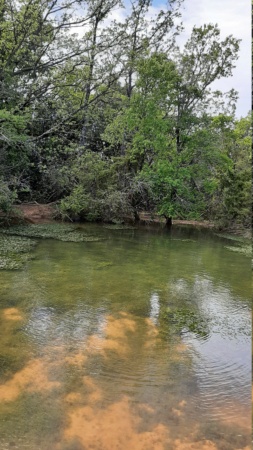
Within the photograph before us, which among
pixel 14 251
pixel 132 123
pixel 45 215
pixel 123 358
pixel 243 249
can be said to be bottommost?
pixel 123 358

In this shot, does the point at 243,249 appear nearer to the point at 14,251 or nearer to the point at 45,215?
the point at 14,251

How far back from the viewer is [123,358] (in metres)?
4.16

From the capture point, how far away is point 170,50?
1631cm

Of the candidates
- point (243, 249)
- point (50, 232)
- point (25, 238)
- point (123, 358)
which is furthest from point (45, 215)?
point (123, 358)

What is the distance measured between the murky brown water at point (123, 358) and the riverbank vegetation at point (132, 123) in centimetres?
718

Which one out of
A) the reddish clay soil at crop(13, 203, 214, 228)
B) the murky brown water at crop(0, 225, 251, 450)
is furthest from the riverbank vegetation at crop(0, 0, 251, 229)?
the murky brown water at crop(0, 225, 251, 450)

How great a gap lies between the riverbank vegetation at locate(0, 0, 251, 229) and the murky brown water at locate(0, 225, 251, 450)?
23.5 ft

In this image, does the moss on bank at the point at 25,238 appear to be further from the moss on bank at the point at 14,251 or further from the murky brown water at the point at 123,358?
the murky brown water at the point at 123,358

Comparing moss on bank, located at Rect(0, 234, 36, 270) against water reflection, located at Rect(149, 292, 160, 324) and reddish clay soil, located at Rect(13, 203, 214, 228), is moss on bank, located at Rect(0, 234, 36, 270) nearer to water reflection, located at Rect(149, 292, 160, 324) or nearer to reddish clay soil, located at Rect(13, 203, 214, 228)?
water reflection, located at Rect(149, 292, 160, 324)

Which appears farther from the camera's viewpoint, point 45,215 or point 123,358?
point 45,215

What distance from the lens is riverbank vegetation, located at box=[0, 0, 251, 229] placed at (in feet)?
44.4

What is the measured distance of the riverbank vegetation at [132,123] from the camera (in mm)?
13539

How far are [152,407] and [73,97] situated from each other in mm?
13952

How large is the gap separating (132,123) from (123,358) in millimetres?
12139
